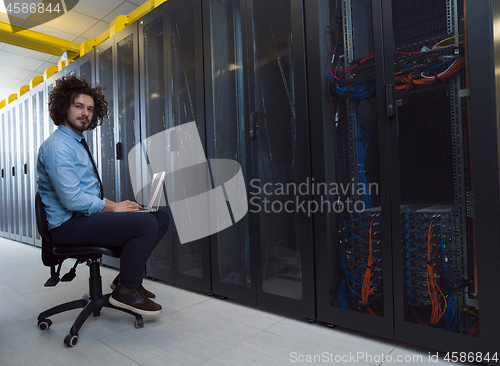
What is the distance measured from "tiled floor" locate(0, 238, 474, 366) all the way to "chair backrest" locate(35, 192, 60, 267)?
394 mm

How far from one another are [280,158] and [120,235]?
970 millimetres

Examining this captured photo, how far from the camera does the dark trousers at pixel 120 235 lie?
5.36 feet

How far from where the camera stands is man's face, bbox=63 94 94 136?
1.83 meters

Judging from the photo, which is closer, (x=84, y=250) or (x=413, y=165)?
(x=413, y=165)

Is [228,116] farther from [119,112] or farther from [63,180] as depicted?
[119,112]

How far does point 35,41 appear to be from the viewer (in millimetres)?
4348

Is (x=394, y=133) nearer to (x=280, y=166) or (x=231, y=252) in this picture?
(x=280, y=166)

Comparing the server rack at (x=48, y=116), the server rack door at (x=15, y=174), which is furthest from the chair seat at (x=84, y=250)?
the server rack door at (x=15, y=174)

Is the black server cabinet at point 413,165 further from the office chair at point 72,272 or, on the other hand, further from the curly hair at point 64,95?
the curly hair at point 64,95

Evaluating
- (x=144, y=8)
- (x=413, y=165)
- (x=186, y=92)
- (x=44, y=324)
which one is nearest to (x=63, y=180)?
(x=44, y=324)

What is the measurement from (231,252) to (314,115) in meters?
1.09

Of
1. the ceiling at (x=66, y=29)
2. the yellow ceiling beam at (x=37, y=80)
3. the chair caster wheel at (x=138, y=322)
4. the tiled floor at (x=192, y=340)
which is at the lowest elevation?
the tiled floor at (x=192, y=340)

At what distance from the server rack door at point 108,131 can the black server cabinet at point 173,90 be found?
0.56 meters

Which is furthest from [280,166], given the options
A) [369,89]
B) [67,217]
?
[67,217]
